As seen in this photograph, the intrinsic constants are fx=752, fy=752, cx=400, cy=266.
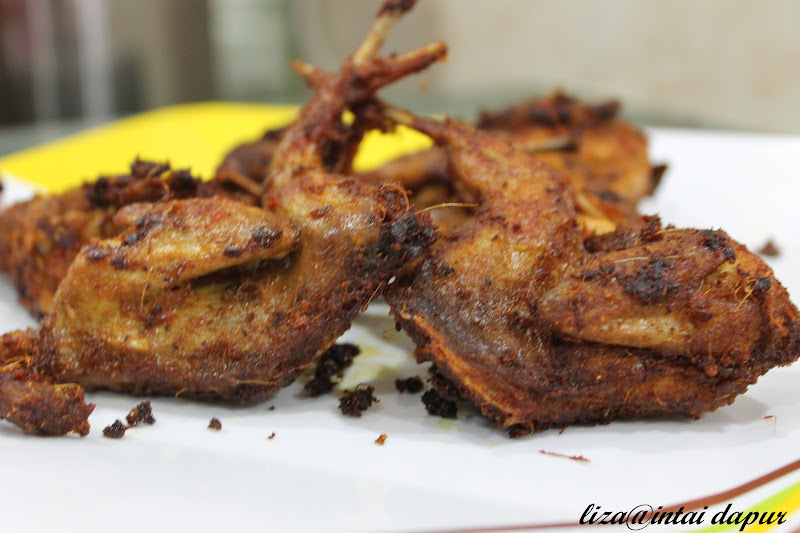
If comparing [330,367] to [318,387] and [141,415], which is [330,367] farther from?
[141,415]

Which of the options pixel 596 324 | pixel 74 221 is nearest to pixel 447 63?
pixel 74 221

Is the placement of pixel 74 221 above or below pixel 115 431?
above

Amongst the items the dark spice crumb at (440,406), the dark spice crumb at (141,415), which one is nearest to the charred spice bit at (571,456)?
the dark spice crumb at (440,406)

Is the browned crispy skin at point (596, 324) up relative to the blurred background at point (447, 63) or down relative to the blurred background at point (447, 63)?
down

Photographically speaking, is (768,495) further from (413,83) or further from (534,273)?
(413,83)

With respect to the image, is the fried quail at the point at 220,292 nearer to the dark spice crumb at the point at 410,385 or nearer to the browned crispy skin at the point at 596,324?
the browned crispy skin at the point at 596,324

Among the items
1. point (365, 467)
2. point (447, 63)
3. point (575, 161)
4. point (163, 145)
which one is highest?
point (447, 63)
